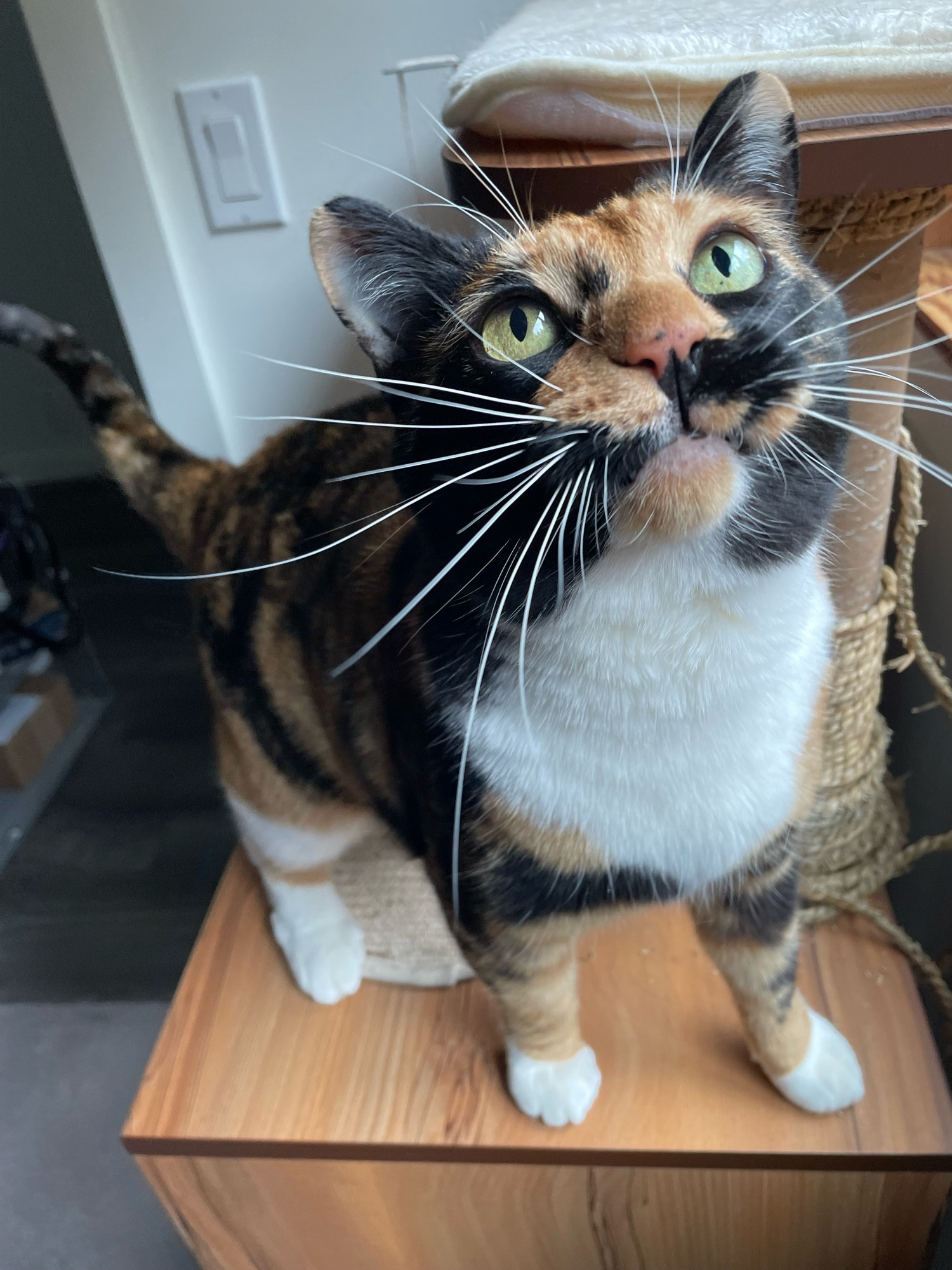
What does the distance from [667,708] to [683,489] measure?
138 millimetres

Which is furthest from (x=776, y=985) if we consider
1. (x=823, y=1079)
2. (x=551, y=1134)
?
(x=551, y=1134)

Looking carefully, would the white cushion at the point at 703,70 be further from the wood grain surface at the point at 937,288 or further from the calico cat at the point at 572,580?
the wood grain surface at the point at 937,288

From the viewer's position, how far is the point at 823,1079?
24.8 inches

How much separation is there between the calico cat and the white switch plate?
293mm

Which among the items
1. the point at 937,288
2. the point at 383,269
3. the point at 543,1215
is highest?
the point at 383,269

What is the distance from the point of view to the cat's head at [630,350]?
34 cm

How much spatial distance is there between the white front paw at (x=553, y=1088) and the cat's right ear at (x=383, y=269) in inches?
19.7

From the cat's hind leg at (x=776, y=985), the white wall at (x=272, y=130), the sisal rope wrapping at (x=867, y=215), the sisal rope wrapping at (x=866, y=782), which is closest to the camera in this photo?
the sisal rope wrapping at (x=867, y=215)

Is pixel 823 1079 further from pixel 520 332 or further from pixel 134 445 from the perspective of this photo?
pixel 134 445

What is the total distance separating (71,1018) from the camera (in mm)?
1068

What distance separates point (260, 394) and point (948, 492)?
760 mm

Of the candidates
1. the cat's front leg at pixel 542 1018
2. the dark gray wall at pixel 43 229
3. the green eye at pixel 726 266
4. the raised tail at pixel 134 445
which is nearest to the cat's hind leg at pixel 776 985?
the cat's front leg at pixel 542 1018

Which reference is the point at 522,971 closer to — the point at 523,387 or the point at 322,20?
the point at 523,387

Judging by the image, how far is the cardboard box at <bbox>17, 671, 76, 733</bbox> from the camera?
1.19 metres
